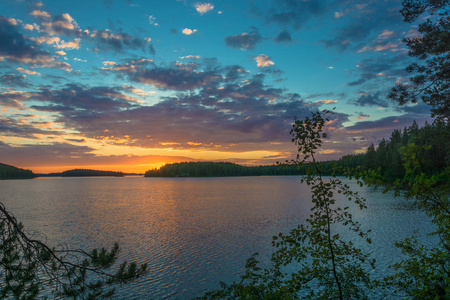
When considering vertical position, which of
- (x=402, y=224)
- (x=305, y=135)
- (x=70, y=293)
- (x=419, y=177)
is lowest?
(x=402, y=224)

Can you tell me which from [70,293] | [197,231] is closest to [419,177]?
[70,293]

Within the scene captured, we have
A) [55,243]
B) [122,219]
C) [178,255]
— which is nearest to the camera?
[178,255]

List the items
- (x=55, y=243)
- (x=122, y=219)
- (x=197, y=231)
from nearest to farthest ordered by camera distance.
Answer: (x=55, y=243)
(x=197, y=231)
(x=122, y=219)

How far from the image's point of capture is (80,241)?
78.5 ft

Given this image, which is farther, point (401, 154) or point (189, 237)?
point (401, 154)

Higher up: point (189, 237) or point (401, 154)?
point (401, 154)

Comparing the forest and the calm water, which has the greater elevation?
the forest

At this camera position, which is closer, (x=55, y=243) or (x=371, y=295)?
(x=371, y=295)

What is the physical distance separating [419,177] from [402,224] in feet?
94.4

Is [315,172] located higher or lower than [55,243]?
higher

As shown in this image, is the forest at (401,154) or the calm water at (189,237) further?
the calm water at (189,237)

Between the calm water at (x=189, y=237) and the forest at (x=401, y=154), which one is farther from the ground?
the forest at (x=401, y=154)

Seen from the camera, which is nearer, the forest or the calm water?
the forest

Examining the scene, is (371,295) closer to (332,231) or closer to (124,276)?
(124,276)
